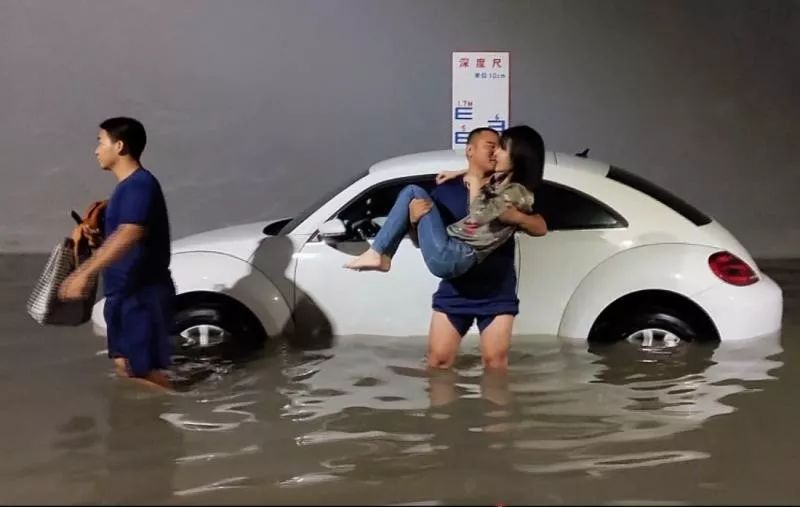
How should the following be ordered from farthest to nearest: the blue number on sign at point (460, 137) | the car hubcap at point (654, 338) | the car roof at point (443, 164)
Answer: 1. the blue number on sign at point (460, 137)
2. the car roof at point (443, 164)
3. the car hubcap at point (654, 338)

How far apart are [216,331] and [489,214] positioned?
6.53ft

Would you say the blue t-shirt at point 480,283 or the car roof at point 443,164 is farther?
the car roof at point 443,164

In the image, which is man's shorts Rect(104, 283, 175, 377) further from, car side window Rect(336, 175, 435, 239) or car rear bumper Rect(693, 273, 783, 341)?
car rear bumper Rect(693, 273, 783, 341)

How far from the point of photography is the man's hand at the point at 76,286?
4863mm

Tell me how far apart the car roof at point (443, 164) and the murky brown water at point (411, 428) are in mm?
1049

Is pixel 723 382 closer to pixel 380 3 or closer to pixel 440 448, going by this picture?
pixel 440 448

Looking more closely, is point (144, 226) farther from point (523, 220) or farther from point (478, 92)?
point (478, 92)

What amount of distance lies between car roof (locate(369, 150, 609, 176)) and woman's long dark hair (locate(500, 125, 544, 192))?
87 centimetres

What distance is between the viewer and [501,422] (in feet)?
15.9

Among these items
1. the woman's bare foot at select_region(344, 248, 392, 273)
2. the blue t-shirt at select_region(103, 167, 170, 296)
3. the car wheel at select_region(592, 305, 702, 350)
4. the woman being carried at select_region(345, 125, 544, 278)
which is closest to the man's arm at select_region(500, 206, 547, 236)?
the woman being carried at select_region(345, 125, 544, 278)

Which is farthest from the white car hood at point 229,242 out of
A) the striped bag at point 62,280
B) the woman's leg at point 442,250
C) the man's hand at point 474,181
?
the man's hand at point 474,181

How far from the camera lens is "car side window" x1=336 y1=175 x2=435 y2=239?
5.96 meters

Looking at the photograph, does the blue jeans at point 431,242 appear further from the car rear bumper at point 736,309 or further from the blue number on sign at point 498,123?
the blue number on sign at point 498,123

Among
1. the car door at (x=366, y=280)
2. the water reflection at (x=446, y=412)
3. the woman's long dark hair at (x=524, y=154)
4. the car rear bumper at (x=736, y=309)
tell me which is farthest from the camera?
the car door at (x=366, y=280)
